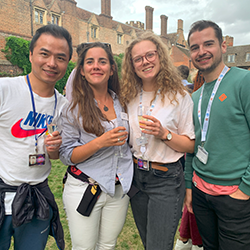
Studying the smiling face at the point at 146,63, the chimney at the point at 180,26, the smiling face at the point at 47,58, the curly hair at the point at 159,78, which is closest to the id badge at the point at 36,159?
the smiling face at the point at 47,58

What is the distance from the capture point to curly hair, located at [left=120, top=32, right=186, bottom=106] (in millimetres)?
2029

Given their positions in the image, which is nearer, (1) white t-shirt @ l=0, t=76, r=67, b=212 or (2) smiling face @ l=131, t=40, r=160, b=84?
(1) white t-shirt @ l=0, t=76, r=67, b=212

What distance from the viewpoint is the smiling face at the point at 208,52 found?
193 centimetres

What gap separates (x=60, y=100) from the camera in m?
2.05

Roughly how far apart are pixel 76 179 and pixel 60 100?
0.86 metres

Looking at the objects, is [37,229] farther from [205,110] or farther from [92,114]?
[205,110]

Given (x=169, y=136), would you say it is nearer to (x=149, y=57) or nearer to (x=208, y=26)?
(x=149, y=57)

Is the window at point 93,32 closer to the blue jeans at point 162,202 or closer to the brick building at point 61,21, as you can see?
the brick building at point 61,21

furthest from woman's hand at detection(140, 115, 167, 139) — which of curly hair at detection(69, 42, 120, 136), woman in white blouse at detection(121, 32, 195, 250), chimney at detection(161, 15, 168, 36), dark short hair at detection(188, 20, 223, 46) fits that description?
chimney at detection(161, 15, 168, 36)

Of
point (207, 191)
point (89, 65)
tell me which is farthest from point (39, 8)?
point (207, 191)

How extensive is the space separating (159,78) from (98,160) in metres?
1.09

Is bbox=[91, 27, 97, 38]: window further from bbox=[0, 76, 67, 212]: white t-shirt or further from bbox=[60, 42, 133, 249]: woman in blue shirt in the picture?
bbox=[0, 76, 67, 212]: white t-shirt

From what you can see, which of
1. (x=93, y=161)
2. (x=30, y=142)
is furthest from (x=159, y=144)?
(x=30, y=142)

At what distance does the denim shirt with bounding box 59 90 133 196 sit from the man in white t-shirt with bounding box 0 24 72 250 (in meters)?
0.14
